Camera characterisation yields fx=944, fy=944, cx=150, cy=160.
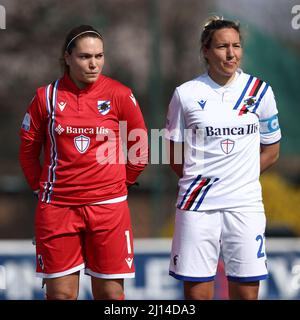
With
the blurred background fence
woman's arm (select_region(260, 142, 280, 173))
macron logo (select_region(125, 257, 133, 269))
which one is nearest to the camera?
macron logo (select_region(125, 257, 133, 269))

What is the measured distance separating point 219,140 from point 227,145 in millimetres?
50

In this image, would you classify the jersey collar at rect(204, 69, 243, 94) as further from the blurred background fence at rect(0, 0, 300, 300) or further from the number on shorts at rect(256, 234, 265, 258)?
the blurred background fence at rect(0, 0, 300, 300)

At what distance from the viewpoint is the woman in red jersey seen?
4.99 metres

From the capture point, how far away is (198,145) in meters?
5.03

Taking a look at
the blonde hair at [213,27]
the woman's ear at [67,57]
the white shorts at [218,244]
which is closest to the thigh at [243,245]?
the white shorts at [218,244]

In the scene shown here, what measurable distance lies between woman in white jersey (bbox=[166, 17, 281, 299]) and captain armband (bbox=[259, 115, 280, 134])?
0.17 feet

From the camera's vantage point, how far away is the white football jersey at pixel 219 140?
16.4ft

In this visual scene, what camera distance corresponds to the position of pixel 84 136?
16.3ft

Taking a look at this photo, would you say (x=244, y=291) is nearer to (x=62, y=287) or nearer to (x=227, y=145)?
(x=227, y=145)

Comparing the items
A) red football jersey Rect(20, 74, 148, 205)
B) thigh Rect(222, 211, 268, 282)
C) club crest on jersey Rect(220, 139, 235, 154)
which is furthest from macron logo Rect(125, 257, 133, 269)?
club crest on jersey Rect(220, 139, 235, 154)

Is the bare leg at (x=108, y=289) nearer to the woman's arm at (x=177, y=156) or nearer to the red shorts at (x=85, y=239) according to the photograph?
the red shorts at (x=85, y=239)

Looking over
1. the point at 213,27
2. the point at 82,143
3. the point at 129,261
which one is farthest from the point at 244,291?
the point at 213,27

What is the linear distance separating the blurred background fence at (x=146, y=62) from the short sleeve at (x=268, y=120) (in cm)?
633

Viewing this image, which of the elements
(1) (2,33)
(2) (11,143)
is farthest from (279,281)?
(2) (11,143)
